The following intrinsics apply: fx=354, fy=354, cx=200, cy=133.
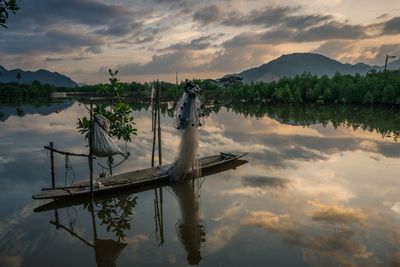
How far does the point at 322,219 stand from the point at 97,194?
26.2 feet

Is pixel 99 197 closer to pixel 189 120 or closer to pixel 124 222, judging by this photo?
pixel 124 222

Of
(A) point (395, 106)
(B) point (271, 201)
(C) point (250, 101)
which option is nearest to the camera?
(B) point (271, 201)

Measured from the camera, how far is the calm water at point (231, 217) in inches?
360

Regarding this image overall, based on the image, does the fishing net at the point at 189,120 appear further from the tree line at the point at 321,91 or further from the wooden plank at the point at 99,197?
the tree line at the point at 321,91

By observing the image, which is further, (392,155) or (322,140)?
(322,140)

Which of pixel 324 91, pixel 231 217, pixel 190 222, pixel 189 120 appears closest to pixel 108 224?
pixel 190 222

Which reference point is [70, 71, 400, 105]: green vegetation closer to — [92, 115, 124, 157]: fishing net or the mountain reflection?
the mountain reflection

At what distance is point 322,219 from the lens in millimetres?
11305

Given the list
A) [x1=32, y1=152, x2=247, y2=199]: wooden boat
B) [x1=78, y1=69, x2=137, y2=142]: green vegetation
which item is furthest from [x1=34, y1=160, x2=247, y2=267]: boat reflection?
[x1=78, y1=69, x2=137, y2=142]: green vegetation

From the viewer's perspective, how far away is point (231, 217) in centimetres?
1163

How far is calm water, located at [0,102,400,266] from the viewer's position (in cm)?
913

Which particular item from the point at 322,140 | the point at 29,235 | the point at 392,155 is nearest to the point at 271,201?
the point at 29,235

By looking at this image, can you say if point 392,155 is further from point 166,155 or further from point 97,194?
point 97,194

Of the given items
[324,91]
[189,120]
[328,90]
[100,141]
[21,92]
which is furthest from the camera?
[21,92]
